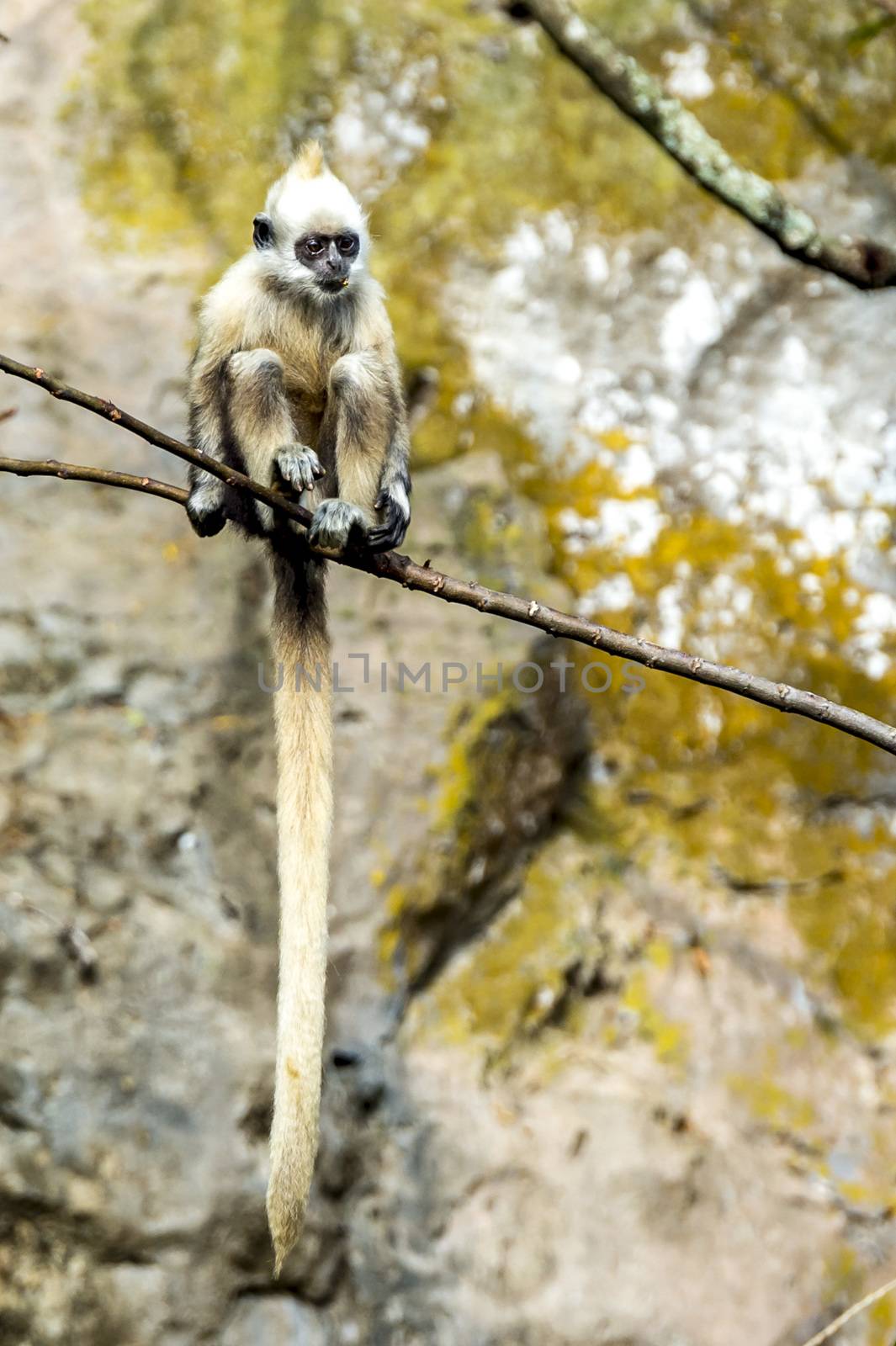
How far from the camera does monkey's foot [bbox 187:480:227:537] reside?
3197mm

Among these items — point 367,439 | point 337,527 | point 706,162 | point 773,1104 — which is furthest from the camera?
point 773,1104

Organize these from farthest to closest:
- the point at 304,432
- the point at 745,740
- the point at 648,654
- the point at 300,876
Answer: the point at 745,740 → the point at 304,432 → the point at 300,876 → the point at 648,654

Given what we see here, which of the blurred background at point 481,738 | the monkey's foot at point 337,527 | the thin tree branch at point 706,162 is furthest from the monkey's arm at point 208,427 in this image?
the thin tree branch at point 706,162

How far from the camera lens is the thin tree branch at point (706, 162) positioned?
388 cm

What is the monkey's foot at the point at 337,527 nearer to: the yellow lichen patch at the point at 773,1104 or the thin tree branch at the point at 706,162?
the thin tree branch at the point at 706,162

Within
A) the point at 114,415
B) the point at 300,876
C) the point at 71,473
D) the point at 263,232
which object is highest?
the point at 114,415

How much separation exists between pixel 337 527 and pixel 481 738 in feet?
5.44

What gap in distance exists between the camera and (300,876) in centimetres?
292

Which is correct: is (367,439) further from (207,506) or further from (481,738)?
(481,738)

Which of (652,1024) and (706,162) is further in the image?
(652,1024)

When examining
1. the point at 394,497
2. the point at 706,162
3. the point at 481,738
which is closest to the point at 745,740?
the point at 481,738

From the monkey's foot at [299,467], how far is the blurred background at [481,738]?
4.97 ft

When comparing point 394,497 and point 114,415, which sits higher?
point 114,415

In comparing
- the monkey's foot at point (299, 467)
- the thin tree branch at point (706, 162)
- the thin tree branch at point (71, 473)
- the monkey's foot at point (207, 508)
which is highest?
the thin tree branch at point (706, 162)
